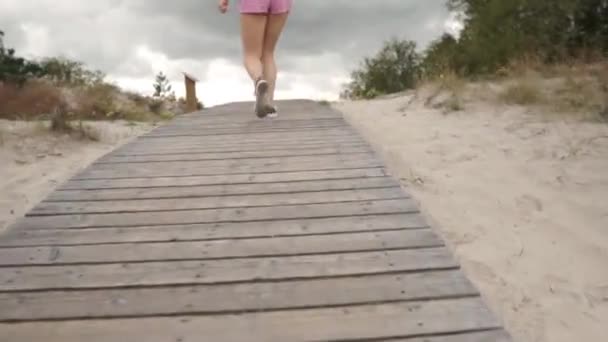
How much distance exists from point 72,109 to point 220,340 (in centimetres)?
802

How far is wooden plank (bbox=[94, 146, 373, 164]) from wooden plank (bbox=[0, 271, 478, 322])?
2301 millimetres

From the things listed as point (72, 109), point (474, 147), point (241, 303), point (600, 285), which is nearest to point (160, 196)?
point (241, 303)

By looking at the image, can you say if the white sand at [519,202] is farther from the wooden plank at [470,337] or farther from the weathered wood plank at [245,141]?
the wooden plank at [470,337]

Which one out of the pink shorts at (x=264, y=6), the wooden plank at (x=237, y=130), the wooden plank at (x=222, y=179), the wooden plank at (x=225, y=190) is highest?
the pink shorts at (x=264, y=6)

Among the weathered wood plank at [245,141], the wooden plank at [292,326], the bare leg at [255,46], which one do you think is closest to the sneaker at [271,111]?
the bare leg at [255,46]

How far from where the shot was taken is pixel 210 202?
351 centimetres

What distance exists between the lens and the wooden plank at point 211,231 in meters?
2.95

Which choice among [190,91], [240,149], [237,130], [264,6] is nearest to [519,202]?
[240,149]

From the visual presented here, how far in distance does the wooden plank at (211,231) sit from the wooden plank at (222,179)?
2.66 ft

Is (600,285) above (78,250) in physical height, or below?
below

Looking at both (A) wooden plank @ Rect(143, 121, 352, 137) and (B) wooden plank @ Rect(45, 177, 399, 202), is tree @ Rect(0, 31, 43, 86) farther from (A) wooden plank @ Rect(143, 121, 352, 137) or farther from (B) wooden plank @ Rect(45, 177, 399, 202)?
(B) wooden plank @ Rect(45, 177, 399, 202)

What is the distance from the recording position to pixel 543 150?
212 inches

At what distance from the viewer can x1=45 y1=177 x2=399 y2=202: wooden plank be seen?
12.0ft

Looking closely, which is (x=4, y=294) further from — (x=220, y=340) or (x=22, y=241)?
(x=220, y=340)
